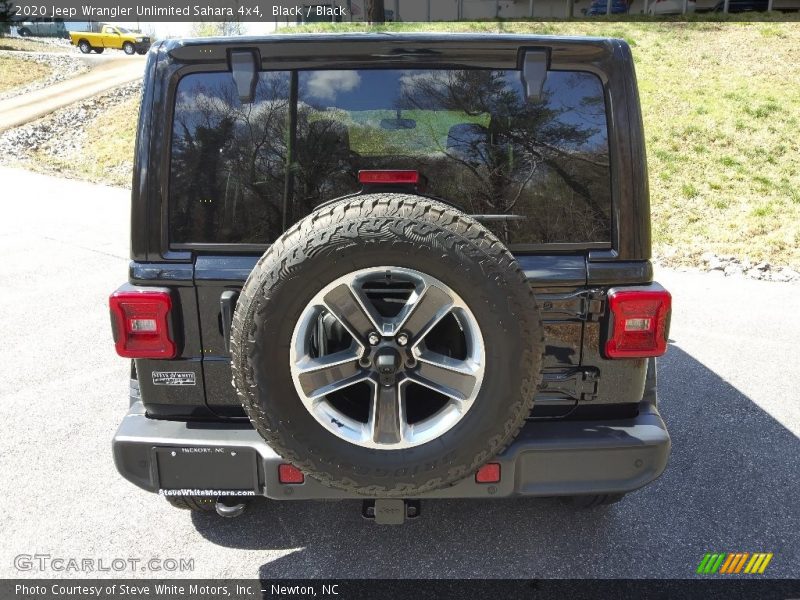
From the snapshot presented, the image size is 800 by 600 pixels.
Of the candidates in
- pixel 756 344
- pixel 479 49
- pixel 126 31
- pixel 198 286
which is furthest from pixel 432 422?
pixel 126 31

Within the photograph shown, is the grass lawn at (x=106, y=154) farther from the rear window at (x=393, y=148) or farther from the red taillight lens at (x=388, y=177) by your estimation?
the red taillight lens at (x=388, y=177)

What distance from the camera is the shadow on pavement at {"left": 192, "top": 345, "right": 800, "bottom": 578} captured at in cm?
261

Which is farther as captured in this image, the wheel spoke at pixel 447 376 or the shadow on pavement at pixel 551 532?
the shadow on pavement at pixel 551 532

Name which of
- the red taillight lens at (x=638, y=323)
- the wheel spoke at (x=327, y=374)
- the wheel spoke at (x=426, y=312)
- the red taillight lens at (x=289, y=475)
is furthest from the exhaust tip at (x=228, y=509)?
the red taillight lens at (x=638, y=323)

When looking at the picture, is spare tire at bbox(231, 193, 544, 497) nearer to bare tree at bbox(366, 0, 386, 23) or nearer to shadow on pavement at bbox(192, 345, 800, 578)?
shadow on pavement at bbox(192, 345, 800, 578)

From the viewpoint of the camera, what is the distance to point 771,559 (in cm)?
265

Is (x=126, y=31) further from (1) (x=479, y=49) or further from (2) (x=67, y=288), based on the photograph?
(1) (x=479, y=49)

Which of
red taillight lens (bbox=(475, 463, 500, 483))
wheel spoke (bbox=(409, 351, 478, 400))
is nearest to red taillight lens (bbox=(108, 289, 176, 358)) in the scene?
wheel spoke (bbox=(409, 351, 478, 400))

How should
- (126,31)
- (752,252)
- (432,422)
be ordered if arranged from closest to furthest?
(432,422) < (752,252) < (126,31)

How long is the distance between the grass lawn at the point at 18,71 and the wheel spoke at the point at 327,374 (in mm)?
27715

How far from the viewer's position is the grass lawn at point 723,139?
833 centimetres

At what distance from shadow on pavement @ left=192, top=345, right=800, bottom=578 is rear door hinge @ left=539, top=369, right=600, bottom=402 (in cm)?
80

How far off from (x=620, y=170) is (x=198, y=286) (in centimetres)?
160

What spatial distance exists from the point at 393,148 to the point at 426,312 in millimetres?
694
